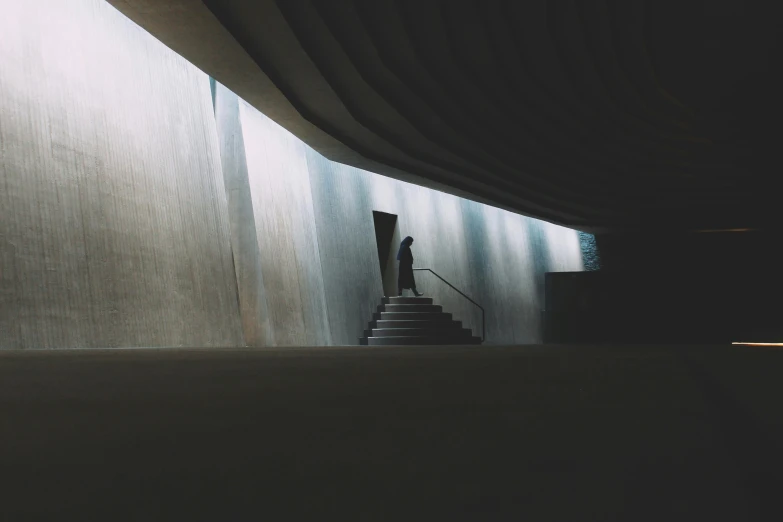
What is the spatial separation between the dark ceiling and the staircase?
2762mm

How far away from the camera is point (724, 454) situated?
1.35 meters

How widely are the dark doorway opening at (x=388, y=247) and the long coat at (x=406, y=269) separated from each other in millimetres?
1559

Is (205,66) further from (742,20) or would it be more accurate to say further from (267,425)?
(267,425)

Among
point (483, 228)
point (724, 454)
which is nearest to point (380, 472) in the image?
point (724, 454)

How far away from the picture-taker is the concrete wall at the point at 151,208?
290 inches

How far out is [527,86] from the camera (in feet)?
38.3

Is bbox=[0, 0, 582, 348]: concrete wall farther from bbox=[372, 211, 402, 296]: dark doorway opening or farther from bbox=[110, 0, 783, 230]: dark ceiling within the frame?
bbox=[372, 211, 402, 296]: dark doorway opening

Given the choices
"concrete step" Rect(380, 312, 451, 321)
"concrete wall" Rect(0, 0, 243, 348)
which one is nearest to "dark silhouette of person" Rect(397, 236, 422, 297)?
"concrete step" Rect(380, 312, 451, 321)

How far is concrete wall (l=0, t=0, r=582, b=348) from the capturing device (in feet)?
24.2

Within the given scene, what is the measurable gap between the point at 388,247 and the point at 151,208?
862cm

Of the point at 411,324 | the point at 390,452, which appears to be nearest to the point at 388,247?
the point at 411,324

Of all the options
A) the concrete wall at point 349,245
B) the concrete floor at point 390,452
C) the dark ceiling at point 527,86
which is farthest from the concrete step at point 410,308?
the concrete floor at point 390,452

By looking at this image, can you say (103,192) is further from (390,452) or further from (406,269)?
(406,269)

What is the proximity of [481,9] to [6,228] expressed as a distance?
213 inches
